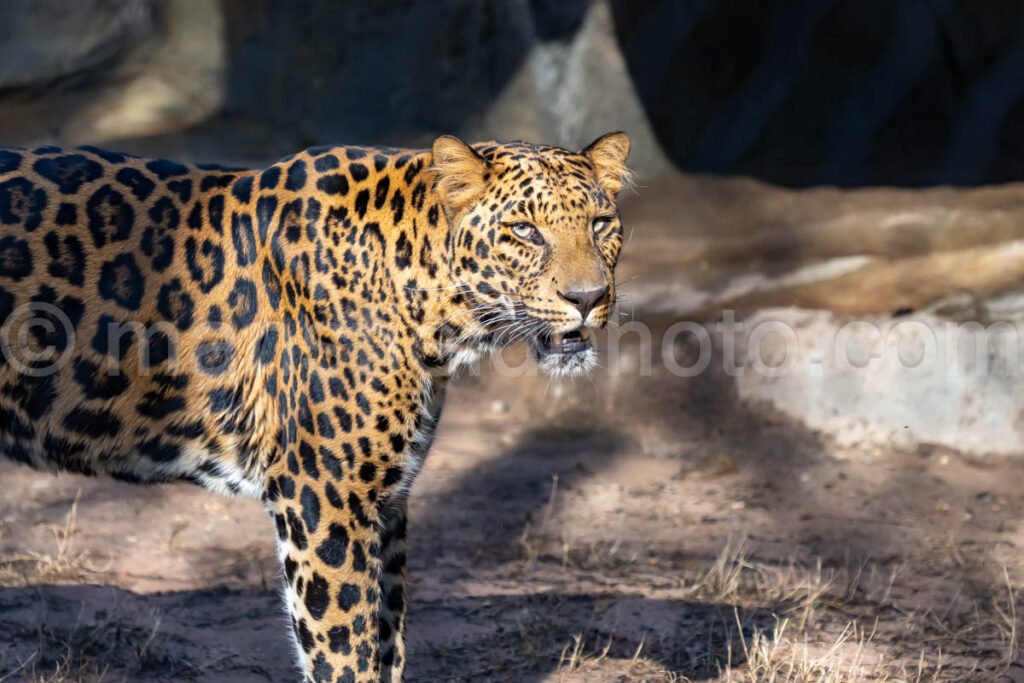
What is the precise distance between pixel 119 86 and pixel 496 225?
26.0 ft

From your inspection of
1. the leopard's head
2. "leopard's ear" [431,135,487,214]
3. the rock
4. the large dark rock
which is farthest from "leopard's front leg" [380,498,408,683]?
the rock

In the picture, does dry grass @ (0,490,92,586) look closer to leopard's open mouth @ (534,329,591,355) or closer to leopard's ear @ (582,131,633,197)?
leopard's open mouth @ (534,329,591,355)

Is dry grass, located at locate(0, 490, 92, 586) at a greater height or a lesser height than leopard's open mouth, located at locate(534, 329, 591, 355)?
lesser

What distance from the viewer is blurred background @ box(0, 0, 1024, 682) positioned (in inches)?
273

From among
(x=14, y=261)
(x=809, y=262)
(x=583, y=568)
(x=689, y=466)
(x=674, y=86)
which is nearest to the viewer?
(x=14, y=261)

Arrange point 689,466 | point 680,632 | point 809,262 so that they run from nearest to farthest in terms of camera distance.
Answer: point 680,632 → point 689,466 → point 809,262

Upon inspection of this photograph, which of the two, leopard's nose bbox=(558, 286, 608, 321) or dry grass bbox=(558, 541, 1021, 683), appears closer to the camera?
leopard's nose bbox=(558, 286, 608, 321)

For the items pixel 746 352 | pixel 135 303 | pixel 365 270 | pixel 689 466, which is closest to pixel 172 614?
pixel 135 303

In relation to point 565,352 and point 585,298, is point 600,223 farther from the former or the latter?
point 565,352

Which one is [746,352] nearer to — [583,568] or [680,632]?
[583,568]

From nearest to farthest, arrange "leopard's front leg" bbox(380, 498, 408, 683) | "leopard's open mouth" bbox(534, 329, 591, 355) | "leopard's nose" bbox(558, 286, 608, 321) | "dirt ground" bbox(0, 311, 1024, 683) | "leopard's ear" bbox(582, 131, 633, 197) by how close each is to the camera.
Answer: "leopard's nose" bbox(558, 286, 608, 321) < "leopard's open mouth" bbox(534, 329, 591, 355) < "leopard's ear" bbox(582, 131, 633, 197) < "leopard's front leg" bbox(380, 498, 408, 683) < "dirt ground" bbox(0, 311, 1024, 683)

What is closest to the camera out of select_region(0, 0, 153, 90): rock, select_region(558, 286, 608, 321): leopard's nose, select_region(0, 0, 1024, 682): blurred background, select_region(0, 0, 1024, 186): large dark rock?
select_region(558, 286, 608, 321): leopard's nose

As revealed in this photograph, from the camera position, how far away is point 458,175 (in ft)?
17.3

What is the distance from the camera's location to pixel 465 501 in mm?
8859
